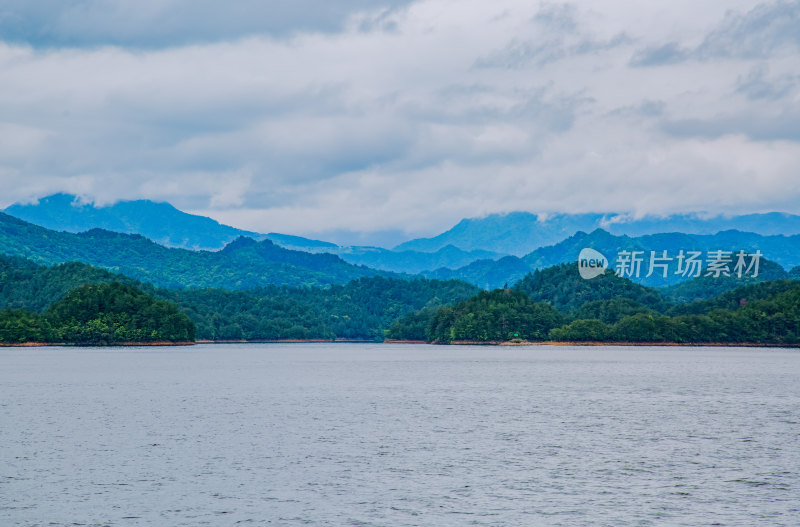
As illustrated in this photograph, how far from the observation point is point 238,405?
4082 inches

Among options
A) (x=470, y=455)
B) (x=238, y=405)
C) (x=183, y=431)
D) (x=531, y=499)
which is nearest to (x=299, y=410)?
(x=238, y=405)

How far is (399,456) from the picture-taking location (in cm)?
6494

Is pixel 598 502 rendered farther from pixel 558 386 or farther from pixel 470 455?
pixel 558 386

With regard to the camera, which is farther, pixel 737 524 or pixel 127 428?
pixel 127 428

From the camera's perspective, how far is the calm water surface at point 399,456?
46.8 metres

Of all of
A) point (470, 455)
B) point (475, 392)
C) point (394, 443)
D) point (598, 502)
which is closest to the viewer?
point (598, 502)

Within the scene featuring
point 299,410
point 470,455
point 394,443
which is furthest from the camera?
point 299,410

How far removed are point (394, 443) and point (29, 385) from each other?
270ft

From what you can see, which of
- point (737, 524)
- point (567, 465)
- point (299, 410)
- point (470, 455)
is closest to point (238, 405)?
point (299, 410)

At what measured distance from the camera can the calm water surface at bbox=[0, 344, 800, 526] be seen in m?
46.8

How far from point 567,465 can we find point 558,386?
243ft

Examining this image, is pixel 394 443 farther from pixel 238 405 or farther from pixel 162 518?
pixel 238 405

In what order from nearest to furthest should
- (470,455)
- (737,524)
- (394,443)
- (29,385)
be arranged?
(737,524) → (470,455) → (394,443) → (29,385)

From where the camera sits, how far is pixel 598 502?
160 feet
